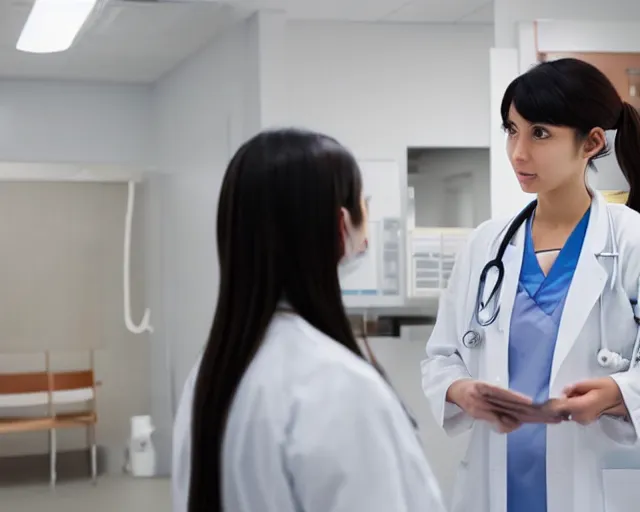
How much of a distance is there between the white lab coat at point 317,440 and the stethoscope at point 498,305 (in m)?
0.78

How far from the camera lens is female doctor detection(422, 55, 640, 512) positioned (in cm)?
179

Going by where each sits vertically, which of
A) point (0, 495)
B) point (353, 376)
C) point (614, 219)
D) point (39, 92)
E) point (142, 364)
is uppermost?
point (39, 92)

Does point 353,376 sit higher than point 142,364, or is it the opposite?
point 353,376

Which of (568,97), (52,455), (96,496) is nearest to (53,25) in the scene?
(52,455)

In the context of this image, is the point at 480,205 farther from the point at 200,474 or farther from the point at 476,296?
the point at 200,474

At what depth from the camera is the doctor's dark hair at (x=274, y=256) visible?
3.63ft

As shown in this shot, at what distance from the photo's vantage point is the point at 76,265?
139 inches

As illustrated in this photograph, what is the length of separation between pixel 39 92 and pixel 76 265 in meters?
0.58

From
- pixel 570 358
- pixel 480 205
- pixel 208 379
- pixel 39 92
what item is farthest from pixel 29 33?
pixel 208 379

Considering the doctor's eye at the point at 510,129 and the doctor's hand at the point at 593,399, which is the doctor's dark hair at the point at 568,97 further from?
the doctor's hand at the point at 593,399

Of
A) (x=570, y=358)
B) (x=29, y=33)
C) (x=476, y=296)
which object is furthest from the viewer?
(x=29, y=33)

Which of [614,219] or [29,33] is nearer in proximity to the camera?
[614,219]

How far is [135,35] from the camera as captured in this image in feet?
11.4

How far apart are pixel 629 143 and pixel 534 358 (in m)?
0.45
